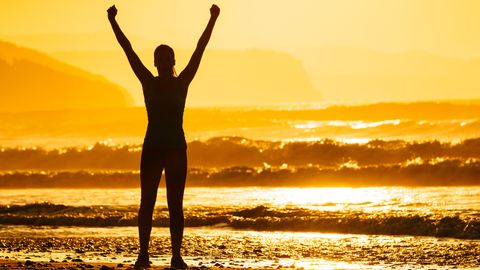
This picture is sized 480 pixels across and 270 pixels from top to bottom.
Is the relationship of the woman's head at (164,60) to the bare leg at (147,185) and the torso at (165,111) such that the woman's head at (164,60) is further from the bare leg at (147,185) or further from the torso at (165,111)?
the bare leg at (147,185)

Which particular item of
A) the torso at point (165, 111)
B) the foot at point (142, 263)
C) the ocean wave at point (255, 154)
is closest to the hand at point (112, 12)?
the torso at point (165, 111)

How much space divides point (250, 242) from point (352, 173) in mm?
18276

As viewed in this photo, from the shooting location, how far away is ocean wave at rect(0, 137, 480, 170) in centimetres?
3953

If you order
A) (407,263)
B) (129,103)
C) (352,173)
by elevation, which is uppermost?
(129,103)

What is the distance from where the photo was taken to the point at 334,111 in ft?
256

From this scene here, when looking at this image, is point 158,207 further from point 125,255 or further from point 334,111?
point 334,111

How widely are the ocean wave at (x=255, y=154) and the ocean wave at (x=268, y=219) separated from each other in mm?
18237

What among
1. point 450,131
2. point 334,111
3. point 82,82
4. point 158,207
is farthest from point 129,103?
point 158,207

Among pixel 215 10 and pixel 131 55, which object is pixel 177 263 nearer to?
pixel 131 55

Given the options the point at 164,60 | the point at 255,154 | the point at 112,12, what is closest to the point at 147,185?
the point at 164,60

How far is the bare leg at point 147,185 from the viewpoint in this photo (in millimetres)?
9683

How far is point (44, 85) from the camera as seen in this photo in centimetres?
15775

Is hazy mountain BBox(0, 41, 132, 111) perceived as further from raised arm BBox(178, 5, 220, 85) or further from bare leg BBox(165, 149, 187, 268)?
raised arm BBox(178, 5, 220, 85)

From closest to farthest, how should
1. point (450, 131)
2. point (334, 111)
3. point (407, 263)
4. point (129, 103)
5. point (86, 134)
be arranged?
point (407, 263), point (450, 131), point (86, 134), point (334, 111), point (129, 103)
